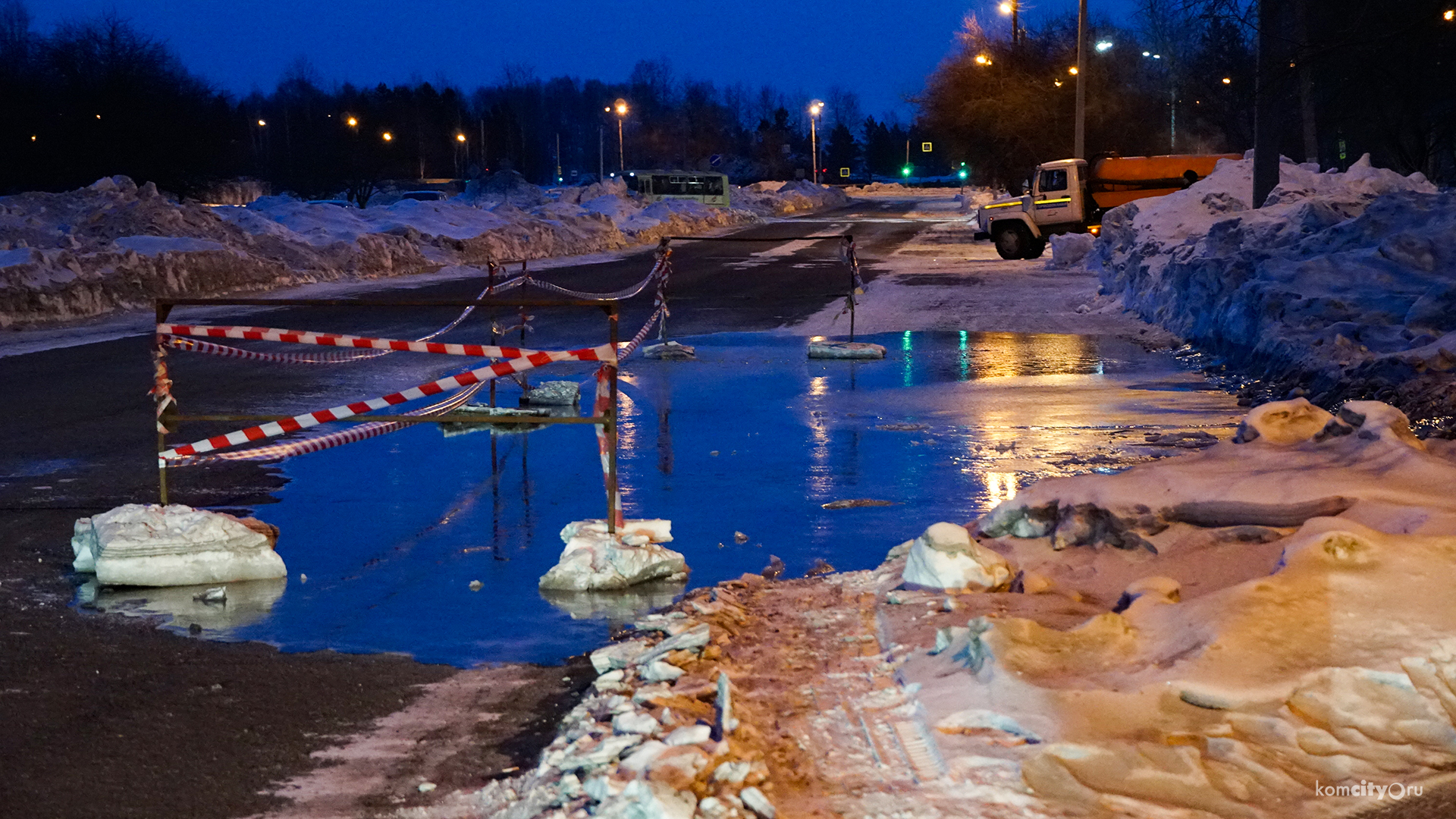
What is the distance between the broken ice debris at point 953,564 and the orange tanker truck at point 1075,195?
31.4 meters

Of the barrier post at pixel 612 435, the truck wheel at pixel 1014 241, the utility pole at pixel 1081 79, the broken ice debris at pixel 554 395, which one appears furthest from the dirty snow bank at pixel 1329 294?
the utility pole at pixel 1081 79

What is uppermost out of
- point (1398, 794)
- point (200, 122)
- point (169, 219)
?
point (200, 122)

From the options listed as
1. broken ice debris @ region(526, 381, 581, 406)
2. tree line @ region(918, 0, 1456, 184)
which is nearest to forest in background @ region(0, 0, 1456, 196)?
tree line @ region(918, 0, 1456, 184)

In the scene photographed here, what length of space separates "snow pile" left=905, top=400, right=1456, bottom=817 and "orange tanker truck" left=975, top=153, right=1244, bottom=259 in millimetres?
30983

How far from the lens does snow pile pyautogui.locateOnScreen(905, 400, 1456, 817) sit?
4.21m

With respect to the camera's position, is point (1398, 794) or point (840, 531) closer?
point (1398, 794)

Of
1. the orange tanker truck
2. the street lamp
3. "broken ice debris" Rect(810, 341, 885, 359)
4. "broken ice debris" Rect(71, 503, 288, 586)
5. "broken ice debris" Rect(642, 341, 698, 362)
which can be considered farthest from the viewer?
the street lamp

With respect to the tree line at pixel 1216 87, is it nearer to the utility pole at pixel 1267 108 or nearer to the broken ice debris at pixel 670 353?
the utility pole at pixel 1267 108

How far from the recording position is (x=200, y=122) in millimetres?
51469

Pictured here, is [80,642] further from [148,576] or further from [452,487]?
[452,487]

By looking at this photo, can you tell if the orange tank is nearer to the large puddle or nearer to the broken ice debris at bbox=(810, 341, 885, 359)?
the broken ice debris at bbox=(810, 341, 885, 359)

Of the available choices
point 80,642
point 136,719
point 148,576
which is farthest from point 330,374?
point 136,719

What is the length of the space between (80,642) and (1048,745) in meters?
4.33

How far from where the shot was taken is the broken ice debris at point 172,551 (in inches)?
281
